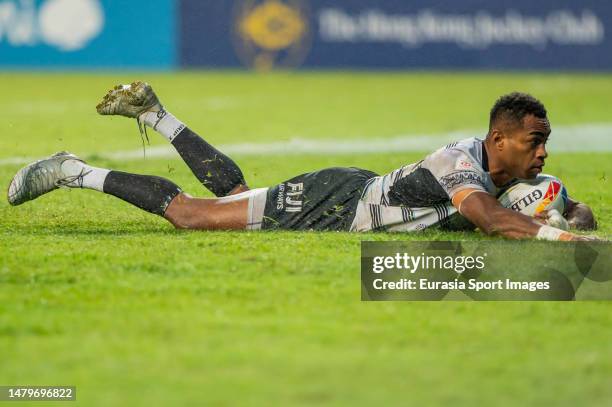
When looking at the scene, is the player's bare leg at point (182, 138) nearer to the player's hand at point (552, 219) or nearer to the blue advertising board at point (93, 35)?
the player's hand at point (552, 219)

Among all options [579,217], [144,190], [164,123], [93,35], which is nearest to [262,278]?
[144,190]

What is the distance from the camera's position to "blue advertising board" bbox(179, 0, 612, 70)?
26.4m

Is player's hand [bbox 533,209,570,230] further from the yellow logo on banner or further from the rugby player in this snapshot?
the yellow logo on banner

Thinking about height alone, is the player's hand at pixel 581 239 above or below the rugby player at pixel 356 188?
below

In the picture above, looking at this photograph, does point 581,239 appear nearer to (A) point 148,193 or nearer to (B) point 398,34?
(A) point 148,193

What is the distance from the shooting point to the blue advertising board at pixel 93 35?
25981mm

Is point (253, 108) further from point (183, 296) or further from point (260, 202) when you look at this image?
point (183, 296)

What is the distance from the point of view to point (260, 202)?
7.32 m

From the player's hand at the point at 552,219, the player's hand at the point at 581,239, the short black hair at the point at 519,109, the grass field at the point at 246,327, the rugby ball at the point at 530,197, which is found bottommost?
the grass field at the point at 246,327

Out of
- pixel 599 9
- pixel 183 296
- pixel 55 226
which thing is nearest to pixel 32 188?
pixel 55 226

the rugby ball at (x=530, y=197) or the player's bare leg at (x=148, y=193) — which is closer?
the rugby ball at (x=530, y=197)

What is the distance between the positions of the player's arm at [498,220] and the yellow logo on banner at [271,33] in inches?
786

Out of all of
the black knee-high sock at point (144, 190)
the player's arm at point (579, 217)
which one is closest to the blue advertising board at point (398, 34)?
the black knee-high sock at point (144, 190)

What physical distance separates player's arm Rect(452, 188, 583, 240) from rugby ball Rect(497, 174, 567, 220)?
41 centimetres
